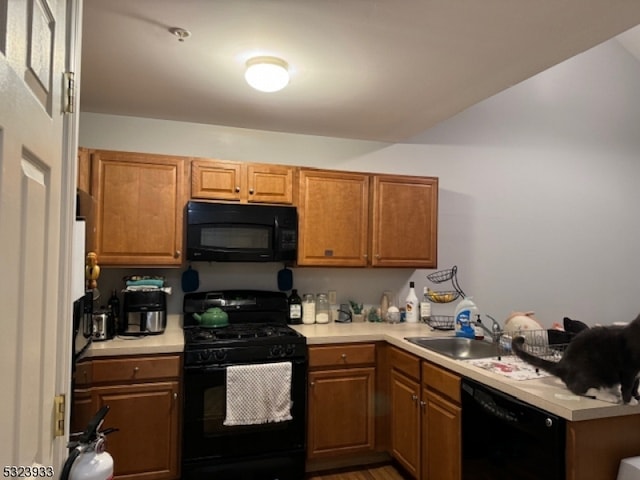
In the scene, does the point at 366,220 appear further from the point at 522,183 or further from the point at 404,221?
the point at 522,183

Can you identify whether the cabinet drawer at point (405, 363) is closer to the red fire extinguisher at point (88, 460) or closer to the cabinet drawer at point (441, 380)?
the cabinet drawer at point (441, 380)

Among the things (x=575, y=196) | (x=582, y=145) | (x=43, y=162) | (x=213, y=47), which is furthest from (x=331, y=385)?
(x=582, y=145)

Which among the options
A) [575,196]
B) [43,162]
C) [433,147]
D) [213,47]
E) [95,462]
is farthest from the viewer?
[575,196]

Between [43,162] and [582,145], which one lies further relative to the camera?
[582,145]

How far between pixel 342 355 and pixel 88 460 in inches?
72.6

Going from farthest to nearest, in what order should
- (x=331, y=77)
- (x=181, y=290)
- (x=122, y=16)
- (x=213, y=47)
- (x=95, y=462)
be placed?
(x=181, y=290), (x=331, y=77), (x=213, y=47), (x=122, y=16), (x=95, y=462)

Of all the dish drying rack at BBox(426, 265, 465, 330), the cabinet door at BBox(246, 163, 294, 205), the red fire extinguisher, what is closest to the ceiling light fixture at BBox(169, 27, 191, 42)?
the cabinet door at BBox(246, 163, 294, 205)

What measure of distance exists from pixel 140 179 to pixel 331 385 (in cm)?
180

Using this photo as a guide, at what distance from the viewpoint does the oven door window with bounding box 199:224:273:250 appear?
2.75m

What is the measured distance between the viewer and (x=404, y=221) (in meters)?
3.15

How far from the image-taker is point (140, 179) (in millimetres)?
2654

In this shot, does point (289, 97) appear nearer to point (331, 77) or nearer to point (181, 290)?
point (331, 77)

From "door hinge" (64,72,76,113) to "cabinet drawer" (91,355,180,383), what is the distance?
5.58ft

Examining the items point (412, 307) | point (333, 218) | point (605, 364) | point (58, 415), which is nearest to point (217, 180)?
point (333, 218)
